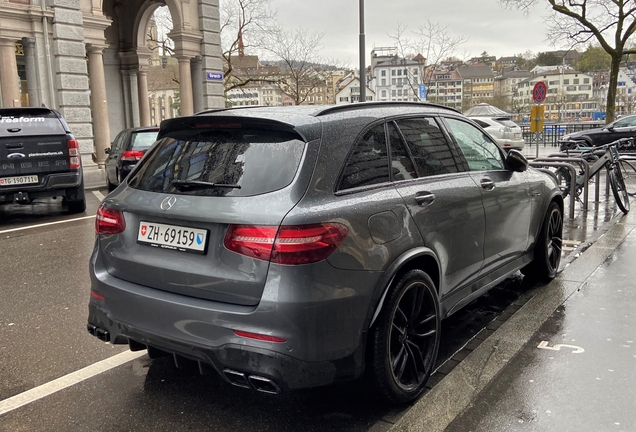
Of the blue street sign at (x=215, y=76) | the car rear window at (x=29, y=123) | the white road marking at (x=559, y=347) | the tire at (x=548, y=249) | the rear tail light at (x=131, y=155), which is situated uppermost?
the blue street sign at (x=215, y=76)

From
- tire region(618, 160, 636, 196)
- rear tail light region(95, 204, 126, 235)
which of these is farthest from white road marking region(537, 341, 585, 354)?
tire region(618, 160, 636, 196)

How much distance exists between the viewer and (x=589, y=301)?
5.05 metres

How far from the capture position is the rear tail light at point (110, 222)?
10.9ft

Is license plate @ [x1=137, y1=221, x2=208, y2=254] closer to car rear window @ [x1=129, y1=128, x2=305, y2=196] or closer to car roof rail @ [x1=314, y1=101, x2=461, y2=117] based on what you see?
car rear window @ [x1=129, y1=128, x2=305, y2=196]

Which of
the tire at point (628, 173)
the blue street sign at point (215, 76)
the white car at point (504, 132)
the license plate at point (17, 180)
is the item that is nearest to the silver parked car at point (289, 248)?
the license plate at point (17, 180)

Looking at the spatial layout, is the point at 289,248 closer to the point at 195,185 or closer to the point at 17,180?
the point at 195,185

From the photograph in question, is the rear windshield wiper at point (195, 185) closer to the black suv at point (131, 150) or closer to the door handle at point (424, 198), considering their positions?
the door handle at point (424, 198)

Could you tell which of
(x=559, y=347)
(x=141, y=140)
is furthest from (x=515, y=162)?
(x=141, y=140)

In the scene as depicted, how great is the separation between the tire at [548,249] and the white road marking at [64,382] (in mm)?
3575

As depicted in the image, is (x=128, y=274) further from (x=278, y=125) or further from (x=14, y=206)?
(x=14, y=206)

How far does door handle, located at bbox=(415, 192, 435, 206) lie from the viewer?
3.47 m

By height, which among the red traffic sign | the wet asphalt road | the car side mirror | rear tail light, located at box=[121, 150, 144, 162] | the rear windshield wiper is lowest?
the wet asphalt road

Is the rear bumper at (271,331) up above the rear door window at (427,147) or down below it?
below

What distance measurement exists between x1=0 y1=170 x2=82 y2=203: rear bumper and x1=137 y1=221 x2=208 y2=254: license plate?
763 centimetres
